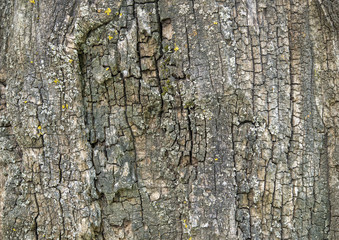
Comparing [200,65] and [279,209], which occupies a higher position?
[200,65]

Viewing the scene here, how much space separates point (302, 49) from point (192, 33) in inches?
31.7

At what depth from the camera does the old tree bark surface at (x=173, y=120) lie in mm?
2211

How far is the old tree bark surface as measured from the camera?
221 centimetres

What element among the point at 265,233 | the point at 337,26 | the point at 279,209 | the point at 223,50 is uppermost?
the point at 337,26

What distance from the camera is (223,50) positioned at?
220cm

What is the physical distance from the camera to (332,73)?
2.38 meters

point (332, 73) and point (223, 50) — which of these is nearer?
point (223, 50)

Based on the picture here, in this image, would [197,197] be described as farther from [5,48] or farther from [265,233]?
[5,48]

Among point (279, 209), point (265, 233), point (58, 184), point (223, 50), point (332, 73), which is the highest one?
point (223, 50)

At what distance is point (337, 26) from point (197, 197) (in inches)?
60.8

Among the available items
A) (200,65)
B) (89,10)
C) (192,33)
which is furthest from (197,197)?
(89,10)

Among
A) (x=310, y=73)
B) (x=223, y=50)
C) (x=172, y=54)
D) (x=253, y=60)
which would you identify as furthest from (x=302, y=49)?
(x=172, y=54)

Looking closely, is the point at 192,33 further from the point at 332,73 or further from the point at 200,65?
the point at 332,73

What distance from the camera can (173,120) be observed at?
7.42 ft
